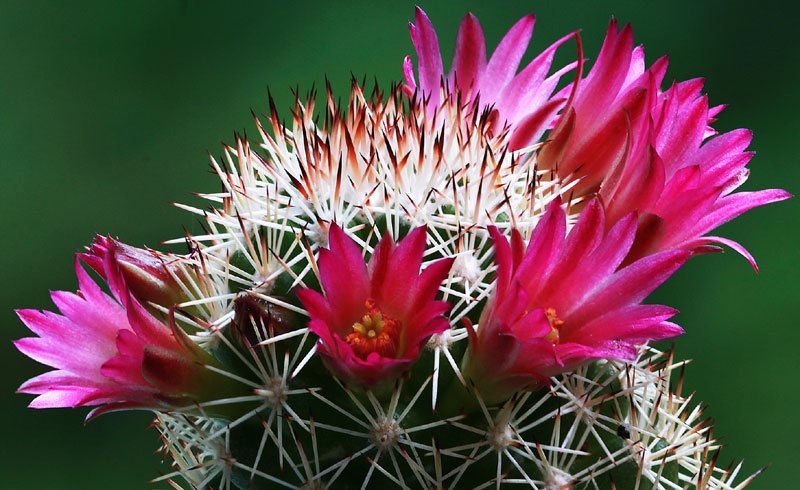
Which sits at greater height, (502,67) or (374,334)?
(502,67)

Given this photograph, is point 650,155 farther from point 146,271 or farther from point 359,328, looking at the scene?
point 146,271

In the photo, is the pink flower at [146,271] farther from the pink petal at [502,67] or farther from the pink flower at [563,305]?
the pink petal at [502,67]

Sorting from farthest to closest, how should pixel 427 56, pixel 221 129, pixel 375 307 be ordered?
pixel 221 129 → pixel 427 56 → pixel 375 307

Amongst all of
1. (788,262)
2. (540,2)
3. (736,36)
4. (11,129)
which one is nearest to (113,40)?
(11,129)

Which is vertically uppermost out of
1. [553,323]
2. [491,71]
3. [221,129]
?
[221,129]

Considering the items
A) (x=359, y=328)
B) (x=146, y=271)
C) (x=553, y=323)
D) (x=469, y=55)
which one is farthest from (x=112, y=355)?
(x=469, y=55)

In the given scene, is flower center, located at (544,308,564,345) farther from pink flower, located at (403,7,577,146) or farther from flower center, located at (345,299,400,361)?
pink flower, located at (403,7,577,146)
